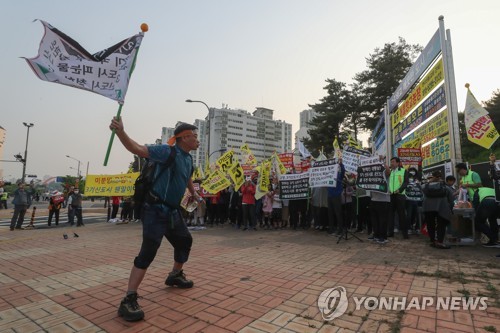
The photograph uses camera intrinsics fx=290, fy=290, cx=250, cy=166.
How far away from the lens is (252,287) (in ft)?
12.2

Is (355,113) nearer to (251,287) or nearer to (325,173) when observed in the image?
(325,173)

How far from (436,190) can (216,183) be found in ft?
22.6

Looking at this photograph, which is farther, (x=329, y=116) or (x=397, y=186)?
(x=329, y=116)

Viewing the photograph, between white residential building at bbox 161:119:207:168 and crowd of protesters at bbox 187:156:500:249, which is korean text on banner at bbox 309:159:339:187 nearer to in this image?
crowd of protesters at bbox 187:156:500:249

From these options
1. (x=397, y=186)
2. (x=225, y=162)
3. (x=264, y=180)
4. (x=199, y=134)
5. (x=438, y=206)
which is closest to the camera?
(x=438, y=206)

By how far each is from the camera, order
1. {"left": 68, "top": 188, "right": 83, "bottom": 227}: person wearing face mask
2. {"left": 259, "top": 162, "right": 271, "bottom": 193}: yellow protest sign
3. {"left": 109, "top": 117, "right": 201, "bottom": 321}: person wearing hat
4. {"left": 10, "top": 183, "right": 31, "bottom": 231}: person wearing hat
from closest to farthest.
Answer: {"left": 109, "top": 117, "right": 201, "bottom": 321}: person wearing hat → {"left": 259, "top": 162, "right": 271, "bottom": 193}: yellow protest sign → {"left": 10, "top": 183, "right": 31, "bottom": 231}: person wearing hat → {"left": 68, "top": 188, "right": 83, "bottom": 227}: person wearing face mask

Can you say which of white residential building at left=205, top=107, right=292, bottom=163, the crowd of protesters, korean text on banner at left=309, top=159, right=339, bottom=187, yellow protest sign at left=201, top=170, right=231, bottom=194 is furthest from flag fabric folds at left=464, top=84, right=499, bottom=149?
→ white residential building at left=205, top=107, right=292, bottom=163

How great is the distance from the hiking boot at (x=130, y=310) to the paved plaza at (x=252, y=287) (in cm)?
6

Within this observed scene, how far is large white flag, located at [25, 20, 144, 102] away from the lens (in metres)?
3.48

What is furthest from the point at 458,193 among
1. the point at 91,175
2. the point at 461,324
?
the point at 91,175

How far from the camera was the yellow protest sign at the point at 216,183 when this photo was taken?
10.5 metres

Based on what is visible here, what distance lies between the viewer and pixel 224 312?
117 inches

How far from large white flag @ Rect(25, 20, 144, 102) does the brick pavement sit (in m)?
2.50

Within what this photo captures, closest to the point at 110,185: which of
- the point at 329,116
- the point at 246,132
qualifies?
the point at 329,116
